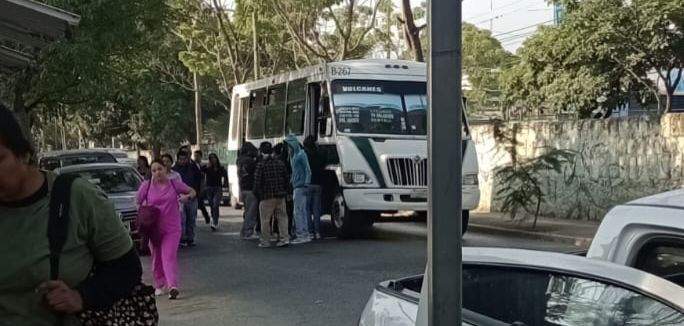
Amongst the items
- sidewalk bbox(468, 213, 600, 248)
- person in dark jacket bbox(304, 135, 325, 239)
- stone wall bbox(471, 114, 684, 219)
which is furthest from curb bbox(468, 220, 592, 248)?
person in dark jacket bbox(304, 135, 325, 239)

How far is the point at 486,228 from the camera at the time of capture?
50.5 ft

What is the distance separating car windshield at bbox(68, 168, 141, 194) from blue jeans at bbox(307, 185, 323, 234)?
2.98 meters

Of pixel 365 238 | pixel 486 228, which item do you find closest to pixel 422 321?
pixel 365 238

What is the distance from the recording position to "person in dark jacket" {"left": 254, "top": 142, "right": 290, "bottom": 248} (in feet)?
40.2

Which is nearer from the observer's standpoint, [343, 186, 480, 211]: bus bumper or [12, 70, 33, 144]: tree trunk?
[343, 186, 480, 211]: bus bumper

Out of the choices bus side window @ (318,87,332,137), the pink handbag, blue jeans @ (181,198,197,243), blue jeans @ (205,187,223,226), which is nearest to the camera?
the pink handbag

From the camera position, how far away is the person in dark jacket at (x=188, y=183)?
13.3m

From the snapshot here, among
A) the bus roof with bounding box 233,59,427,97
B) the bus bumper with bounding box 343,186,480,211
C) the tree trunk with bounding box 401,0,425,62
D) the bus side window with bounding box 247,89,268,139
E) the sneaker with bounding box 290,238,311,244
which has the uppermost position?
the tree trunk with bounding box 401,0,425,62

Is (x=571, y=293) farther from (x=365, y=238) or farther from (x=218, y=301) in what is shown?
(x=365, y=238)

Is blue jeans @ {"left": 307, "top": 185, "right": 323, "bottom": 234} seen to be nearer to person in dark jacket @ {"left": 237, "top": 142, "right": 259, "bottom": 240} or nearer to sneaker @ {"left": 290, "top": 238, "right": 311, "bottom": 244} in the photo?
sneaker @ {"left": 290, "top": 238, "right": 311, "bottom": 244}

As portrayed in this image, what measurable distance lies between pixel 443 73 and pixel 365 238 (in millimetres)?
12137

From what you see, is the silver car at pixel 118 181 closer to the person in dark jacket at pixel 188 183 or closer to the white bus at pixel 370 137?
the person in dark jacket at pixel 188 183

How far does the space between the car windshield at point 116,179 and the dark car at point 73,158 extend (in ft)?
11.7

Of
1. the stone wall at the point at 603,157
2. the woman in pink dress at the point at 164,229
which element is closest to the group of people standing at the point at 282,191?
the woman in pink dress at the point at 164,229
